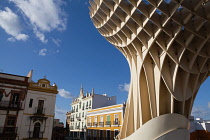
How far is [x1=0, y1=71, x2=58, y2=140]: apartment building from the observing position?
2402cm

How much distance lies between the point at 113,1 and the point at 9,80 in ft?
62.0

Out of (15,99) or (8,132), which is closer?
(8,132)

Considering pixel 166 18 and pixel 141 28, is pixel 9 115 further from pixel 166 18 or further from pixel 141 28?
pixel 166 18

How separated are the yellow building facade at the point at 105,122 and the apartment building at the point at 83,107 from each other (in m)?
3.92

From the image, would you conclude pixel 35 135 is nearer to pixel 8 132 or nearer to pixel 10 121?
pixel 8 132

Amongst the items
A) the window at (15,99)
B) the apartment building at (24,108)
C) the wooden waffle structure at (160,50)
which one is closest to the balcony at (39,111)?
the apartment building at (24,108)

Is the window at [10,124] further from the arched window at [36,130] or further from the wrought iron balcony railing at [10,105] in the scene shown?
the arched window at [36,130]

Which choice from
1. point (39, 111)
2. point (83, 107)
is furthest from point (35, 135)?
point (83, 107)

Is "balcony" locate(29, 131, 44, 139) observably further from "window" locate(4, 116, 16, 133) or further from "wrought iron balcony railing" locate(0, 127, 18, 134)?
"window" locate(4, 116, 16, 133)

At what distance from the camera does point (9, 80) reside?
25281 millimetres

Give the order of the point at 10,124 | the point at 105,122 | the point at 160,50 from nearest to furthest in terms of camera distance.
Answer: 1. the point at 160,50
2. the point at 10,124
3. the point at 105,122

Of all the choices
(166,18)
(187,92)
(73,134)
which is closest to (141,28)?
(166,18)

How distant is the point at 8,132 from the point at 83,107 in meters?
27.5

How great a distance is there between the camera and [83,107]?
50.2m
